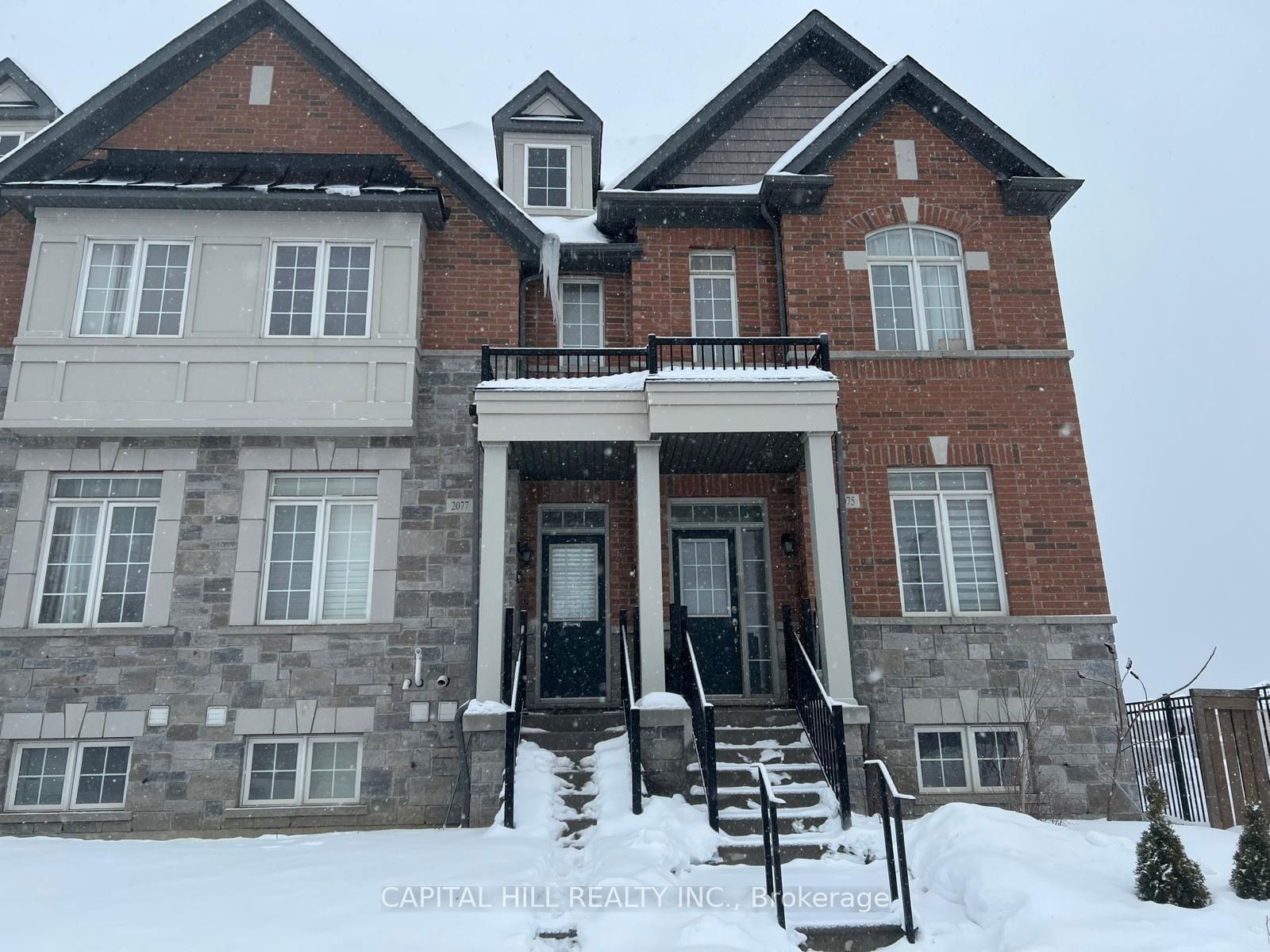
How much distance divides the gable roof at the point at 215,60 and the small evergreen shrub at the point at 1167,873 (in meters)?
9.18

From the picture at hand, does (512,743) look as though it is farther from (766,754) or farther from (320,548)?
(320,548)

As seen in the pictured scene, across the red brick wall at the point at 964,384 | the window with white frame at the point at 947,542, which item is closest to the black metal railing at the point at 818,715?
the red brick wall at the point at 964,384

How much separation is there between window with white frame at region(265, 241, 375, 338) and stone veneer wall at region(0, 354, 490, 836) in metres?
1.42

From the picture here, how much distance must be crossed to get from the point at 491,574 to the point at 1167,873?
642cm

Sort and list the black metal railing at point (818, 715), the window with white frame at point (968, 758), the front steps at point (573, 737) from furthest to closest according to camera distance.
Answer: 1. the window with white frame at point (968, 758)
2. the front steps at point (573, 737)
3. the black metal railing at point (818, 715)

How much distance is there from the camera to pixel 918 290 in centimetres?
1125

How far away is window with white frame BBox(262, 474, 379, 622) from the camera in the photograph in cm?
1010

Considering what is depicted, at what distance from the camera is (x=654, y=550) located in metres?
9.48

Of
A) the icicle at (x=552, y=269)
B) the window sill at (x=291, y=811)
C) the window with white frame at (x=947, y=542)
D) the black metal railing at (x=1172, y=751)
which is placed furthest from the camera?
the icicle at (x=552, y=269)

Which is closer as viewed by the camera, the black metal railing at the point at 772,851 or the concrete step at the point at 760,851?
the black metal railing at the point at 772,851

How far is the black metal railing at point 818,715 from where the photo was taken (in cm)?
771

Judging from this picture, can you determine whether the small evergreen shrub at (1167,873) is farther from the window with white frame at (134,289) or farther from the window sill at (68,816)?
the window with white frame at (134,289)

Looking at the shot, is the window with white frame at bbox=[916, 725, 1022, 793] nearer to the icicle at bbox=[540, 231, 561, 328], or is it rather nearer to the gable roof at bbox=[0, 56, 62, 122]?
the icicle at bbox=[540, 231, 561, 328]

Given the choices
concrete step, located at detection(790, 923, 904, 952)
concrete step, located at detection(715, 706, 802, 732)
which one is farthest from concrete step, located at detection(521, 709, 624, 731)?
concrete step, located at detection(790, 923, 904, 952)
